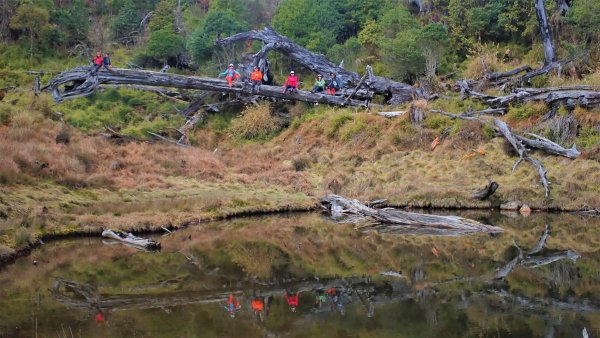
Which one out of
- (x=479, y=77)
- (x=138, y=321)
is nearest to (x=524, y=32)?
(x=479, y=77)

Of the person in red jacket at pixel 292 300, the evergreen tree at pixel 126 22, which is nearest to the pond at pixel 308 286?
the person in red jacket at pixel 292 300

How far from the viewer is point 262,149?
3300cm

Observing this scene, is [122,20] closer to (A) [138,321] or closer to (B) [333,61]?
(B) [333,61]

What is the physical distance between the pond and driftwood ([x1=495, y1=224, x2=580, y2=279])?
0.13 m

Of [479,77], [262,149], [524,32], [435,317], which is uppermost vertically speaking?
[524,32]

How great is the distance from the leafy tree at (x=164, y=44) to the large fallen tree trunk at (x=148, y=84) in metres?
9.85

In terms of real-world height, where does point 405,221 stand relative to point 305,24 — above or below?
below

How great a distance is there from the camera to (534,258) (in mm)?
14711

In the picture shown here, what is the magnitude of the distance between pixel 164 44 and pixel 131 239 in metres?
28.6

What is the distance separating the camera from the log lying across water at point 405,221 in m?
18.1

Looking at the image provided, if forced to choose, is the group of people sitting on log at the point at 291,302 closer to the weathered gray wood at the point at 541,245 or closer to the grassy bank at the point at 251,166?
the weathered gray wood at the point at 541,245

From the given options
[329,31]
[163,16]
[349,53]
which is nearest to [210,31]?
[329,31]

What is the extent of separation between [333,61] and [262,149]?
10071 mm

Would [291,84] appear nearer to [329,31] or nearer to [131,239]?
[329,31]
